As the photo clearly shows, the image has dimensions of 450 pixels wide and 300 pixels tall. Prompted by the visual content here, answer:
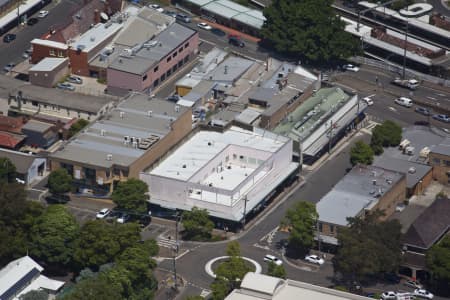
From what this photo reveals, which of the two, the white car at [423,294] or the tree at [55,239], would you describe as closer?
the white car at [423,294]

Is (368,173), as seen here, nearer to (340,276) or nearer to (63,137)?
(340,276)

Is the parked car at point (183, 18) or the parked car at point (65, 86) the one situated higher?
the parked car at point (65, 86)

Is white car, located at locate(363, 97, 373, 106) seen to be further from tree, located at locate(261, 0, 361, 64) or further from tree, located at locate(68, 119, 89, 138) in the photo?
tree, located at locate(68, 119, 89, 138)

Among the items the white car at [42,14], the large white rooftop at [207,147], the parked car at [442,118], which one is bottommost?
the parked car at [442,118]

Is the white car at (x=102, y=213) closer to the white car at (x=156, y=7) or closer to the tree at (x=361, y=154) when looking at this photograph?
the tree at (x=361, y=154)

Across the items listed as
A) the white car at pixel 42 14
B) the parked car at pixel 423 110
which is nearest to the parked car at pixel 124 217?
the parked car at pixel 423 110
